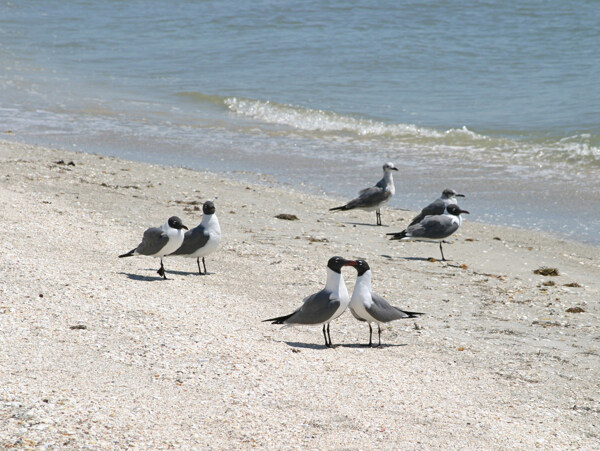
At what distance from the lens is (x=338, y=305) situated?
608 cm

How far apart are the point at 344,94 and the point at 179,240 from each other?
589 inches

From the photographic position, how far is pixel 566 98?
20.1m

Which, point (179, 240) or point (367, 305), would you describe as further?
point (179, 240)

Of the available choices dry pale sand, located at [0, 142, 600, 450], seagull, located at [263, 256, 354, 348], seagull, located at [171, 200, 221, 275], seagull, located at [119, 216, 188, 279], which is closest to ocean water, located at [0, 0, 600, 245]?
dry pale sand, located at [0, 142, 600, 450]

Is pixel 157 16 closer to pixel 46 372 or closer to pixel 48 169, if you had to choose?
pixel 48 169

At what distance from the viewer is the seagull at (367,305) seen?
625 centimetres

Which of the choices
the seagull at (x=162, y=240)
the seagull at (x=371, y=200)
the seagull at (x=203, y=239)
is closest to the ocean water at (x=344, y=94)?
the seagull at (x=371, y=200)

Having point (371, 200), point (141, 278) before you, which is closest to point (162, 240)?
point (141, 278)

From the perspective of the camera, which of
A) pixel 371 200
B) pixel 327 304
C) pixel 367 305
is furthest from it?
pixel 371 200

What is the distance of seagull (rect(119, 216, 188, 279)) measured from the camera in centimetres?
760

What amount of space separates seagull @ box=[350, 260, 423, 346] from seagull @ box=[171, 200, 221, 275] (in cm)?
212

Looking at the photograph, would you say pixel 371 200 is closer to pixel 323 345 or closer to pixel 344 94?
pixel 323 345

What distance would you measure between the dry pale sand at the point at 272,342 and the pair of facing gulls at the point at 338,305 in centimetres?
22

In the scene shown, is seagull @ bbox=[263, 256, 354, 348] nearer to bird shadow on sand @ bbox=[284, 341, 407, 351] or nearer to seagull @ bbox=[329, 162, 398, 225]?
bird shadow on sand @ bbox=[284, 341, 407, 351]
